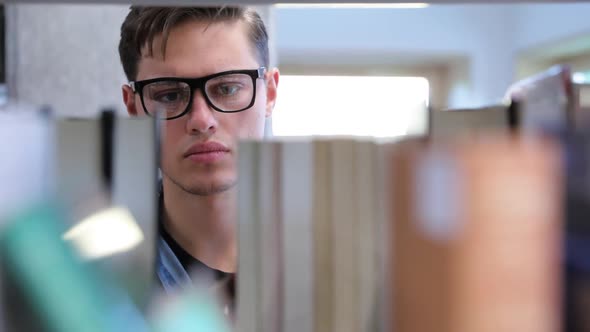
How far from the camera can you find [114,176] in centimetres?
36

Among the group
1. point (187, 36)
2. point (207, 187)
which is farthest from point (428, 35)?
point (207, 187)

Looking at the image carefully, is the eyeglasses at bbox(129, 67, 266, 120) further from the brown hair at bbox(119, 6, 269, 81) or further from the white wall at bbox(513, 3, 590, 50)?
the white wall at bbox(513, 3, 590, 50)

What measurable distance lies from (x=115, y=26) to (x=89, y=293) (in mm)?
1365

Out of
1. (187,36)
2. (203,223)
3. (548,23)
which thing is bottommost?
(203,223)

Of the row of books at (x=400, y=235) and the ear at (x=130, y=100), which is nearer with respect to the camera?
the row of books at (x=400, y=235)

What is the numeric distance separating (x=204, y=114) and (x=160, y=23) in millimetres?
260

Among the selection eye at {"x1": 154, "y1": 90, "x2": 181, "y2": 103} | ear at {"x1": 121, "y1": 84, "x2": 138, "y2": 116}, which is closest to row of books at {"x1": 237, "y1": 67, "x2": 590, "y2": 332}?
eye at {"x1": 154, "y1": 90, "x2": 181, "y2": 103}

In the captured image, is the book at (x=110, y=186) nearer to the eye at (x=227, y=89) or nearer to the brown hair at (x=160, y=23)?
the eye at (x=227, y=89)

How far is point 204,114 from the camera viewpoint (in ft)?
1.82

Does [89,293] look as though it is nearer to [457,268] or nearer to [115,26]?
[457,268]

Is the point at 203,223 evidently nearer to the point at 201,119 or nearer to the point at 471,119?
the point at 201,119

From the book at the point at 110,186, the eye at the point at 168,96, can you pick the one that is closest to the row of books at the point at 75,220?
the book at the point at 110,186

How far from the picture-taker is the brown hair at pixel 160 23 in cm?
75

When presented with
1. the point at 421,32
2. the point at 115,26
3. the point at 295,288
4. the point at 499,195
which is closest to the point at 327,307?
the point at 295,288
